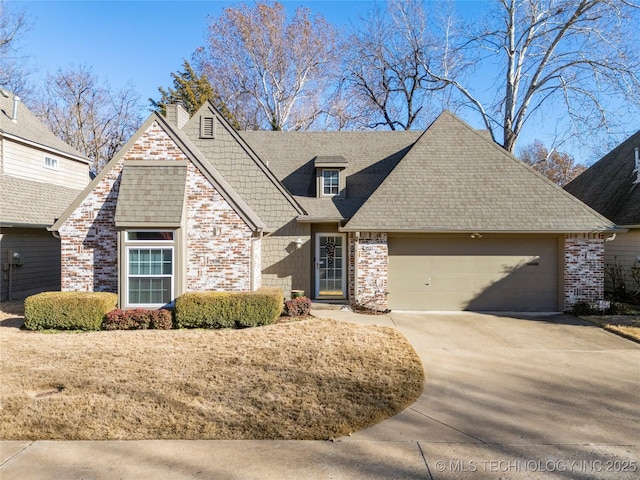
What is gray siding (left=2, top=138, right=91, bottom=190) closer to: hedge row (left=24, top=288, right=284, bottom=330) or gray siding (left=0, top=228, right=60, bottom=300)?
gray siding (left=0, top=228, right=60, bottom=300)

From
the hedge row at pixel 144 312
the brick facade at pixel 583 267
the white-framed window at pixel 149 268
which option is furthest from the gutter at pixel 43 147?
the brick facade at pixel 583 267

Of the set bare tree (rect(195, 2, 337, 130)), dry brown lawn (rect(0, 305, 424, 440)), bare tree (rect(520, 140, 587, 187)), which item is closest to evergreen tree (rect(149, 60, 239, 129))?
bare tree (rect(195, 2, 337, 130))

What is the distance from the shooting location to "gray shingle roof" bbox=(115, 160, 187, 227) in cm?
968

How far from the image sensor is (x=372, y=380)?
6.07 metres

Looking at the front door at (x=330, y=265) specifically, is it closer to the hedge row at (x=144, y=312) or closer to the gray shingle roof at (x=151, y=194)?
the hedge row at (x=144, y=312)

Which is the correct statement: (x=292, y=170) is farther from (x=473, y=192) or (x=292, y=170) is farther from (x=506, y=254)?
(x=506, y=254)

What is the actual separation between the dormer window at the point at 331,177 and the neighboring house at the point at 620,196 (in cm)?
891

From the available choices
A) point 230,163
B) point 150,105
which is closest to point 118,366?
point 230,163

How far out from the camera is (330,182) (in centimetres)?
1462

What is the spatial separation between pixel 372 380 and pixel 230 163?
956 centimetres

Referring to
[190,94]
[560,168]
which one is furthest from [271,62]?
[560,168]

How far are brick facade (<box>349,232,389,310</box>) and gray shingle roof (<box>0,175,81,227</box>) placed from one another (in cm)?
1123

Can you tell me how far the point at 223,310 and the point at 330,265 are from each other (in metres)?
4.96

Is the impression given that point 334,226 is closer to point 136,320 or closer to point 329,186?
point 329,186
